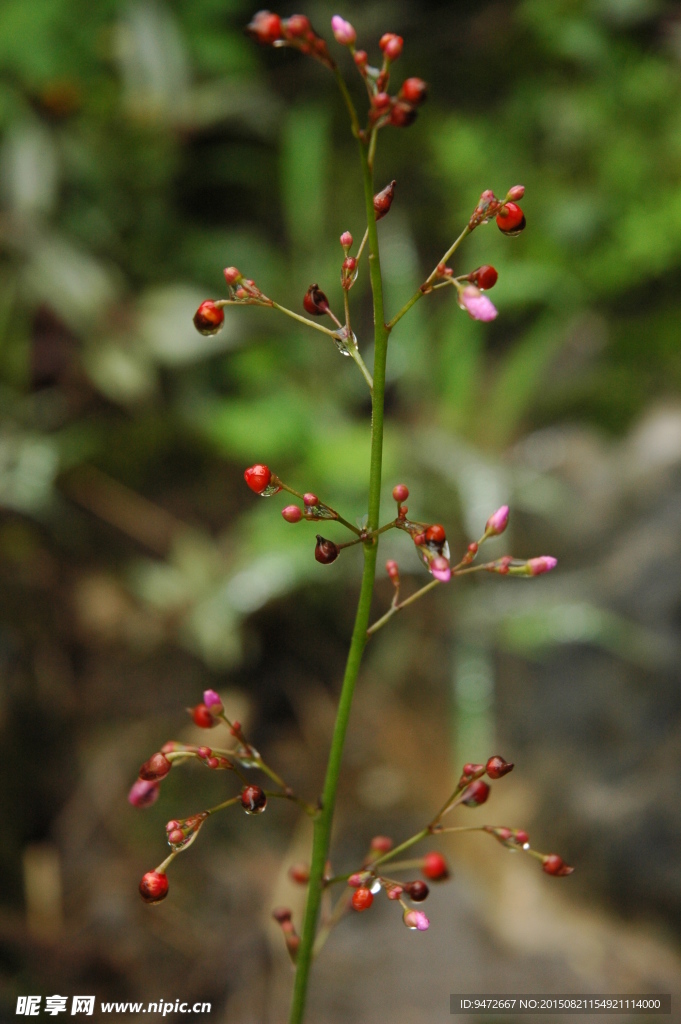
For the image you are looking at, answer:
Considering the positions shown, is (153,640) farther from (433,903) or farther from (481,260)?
(481,260)

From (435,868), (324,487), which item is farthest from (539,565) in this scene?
(324,487)

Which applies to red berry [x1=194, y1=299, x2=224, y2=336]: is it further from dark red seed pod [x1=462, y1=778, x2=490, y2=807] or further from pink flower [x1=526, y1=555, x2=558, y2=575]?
dark red seed pod [x1=462, y1=778, x2=490, y2=807]

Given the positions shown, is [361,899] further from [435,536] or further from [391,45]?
[391,45]

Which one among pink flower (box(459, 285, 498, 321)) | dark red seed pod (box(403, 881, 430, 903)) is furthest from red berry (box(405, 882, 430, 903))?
pink flower (box(459, 285, 498, 321))

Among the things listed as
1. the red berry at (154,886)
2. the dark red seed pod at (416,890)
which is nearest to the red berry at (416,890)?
the dark red seed pod at (416,890)

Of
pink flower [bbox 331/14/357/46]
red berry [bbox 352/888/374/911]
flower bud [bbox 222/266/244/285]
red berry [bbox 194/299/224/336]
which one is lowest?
red berry [bbox 352/888/374/911]

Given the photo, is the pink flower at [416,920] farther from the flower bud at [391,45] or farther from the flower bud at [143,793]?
the flower bud at [391,45]

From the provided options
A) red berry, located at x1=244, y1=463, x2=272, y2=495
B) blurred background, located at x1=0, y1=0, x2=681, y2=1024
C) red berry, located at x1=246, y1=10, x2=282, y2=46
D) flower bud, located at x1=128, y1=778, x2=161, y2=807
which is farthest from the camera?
blurred background, located at x1=0, y1=0, x2=681, y2=1024
